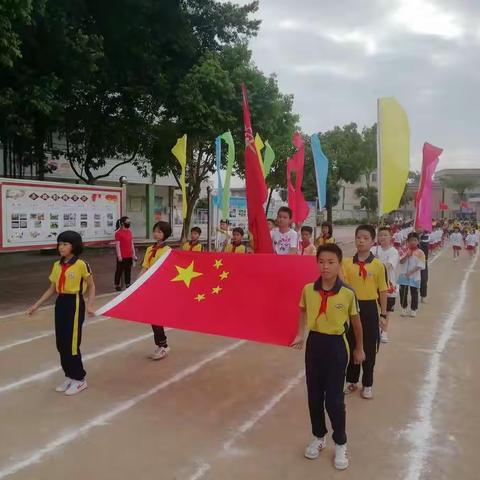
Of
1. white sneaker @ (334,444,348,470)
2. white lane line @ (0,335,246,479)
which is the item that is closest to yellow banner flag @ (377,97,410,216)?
white lane line @ (0,335,246,479)

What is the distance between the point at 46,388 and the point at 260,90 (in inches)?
514

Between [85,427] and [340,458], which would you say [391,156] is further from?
[85,427]

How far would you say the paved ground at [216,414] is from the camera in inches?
150

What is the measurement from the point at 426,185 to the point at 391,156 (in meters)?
1.91

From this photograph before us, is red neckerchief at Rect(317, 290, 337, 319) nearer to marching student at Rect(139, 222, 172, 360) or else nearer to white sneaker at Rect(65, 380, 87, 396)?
white sneaker at Rect(65, 380, 87, 396)

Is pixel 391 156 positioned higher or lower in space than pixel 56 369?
higher

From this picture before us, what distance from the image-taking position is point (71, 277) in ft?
17.1

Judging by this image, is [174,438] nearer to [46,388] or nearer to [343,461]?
[343,461]

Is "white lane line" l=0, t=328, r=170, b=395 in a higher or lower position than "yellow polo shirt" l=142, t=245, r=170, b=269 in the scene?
lower

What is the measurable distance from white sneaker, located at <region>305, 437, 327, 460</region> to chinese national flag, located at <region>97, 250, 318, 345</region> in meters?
0.90

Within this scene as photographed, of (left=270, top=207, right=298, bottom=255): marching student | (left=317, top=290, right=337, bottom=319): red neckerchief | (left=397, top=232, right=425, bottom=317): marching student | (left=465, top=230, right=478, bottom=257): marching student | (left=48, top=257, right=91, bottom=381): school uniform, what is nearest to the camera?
(left=317, top=290, right=337, bottom=319): red neckerchief

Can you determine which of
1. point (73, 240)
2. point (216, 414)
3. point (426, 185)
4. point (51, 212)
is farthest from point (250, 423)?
point (51, 212)

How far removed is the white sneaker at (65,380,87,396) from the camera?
17.2 feet

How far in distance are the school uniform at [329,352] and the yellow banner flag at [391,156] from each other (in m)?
2.39
